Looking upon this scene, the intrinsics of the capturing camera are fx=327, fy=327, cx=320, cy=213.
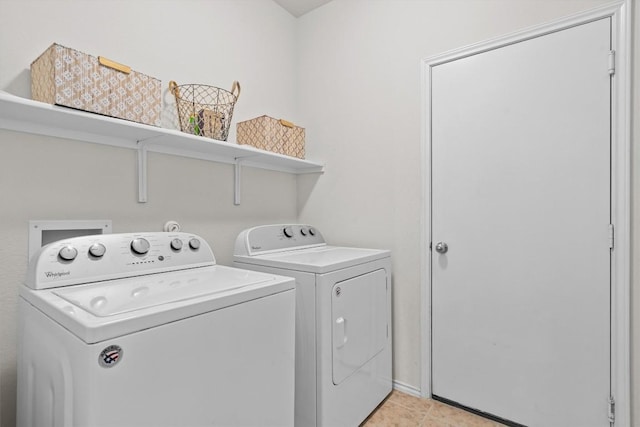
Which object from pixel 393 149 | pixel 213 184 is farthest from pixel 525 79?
pixel 213 184

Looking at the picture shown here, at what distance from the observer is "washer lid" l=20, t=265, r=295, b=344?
2.61ft

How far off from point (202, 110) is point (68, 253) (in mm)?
907

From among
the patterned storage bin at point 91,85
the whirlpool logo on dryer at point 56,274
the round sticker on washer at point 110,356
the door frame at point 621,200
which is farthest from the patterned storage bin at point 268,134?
the door frame at point 621,200

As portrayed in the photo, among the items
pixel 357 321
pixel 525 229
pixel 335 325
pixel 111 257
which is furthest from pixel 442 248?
pixel 111 257

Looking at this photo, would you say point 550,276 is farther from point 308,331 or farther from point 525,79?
point 308,331

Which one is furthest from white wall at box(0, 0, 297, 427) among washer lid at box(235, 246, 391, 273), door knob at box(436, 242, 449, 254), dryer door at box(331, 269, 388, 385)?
door knob at box(436, 242, 449, 254)

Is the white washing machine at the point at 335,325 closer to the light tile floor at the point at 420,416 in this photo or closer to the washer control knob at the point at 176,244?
the light tile floor at the point at 420,416

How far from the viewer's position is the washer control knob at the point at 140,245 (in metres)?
1.32

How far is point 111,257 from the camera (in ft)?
4.08

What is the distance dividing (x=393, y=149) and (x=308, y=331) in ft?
4.06

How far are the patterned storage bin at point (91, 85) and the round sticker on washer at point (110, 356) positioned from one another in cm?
91

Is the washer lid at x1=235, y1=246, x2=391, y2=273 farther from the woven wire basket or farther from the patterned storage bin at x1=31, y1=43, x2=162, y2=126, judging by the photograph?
the patterned storage bin at x1=31, y1=43, x2=162, y2=126

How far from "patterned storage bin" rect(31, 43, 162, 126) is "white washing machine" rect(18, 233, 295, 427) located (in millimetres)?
509

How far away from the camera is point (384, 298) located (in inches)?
76.4
